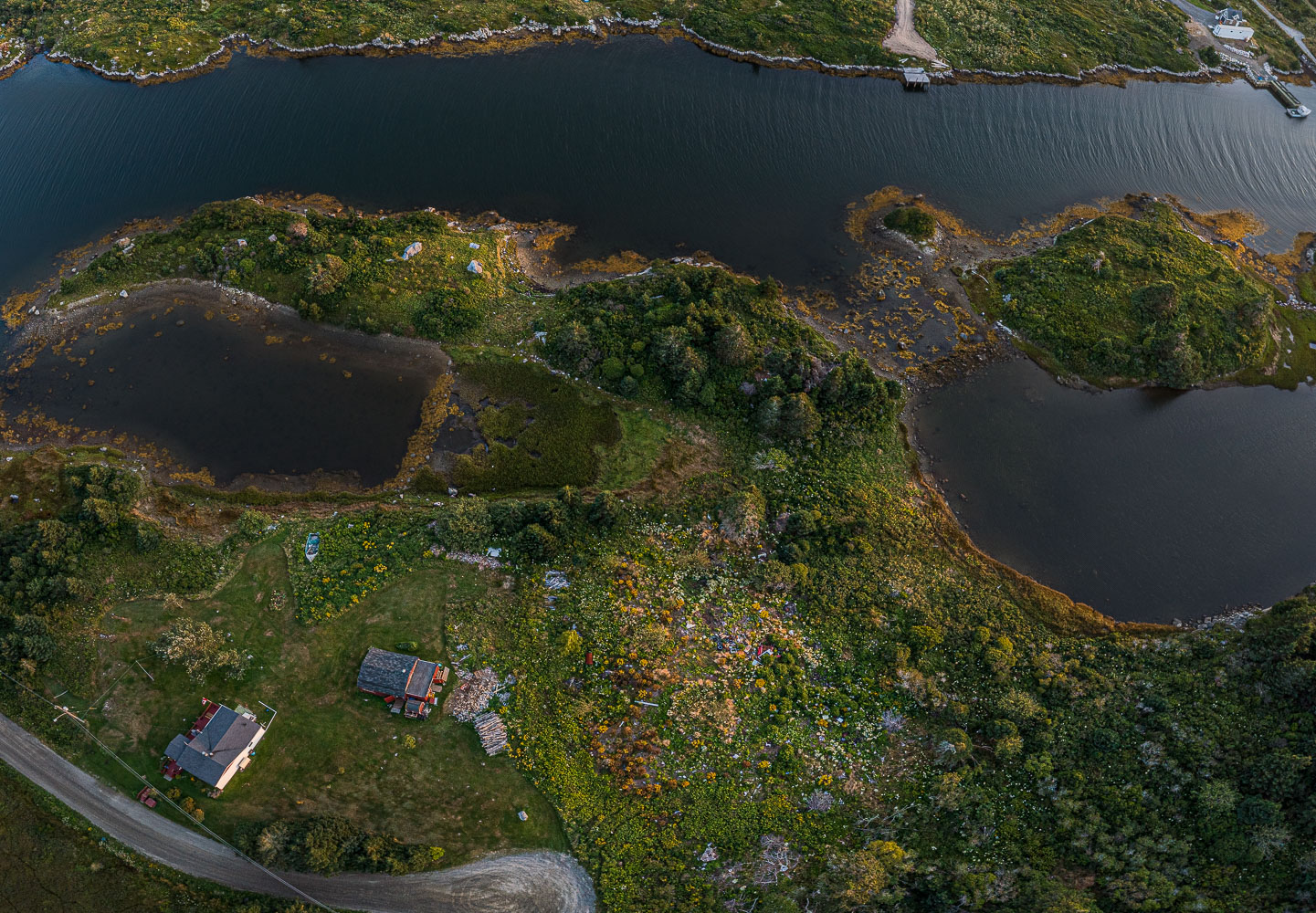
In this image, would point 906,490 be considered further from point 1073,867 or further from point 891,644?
point 1073,867

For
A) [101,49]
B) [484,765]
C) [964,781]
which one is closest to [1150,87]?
[964,781]

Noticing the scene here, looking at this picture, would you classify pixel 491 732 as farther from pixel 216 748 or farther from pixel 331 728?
pixel 216 748

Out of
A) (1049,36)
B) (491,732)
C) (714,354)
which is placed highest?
(1049,36)

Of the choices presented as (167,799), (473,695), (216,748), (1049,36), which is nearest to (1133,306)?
(1049,36)

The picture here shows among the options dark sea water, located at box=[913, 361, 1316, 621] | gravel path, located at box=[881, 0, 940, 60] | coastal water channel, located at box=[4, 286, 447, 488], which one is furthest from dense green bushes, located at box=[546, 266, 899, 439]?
gravel path, located at box=[881, 0, 940, 60]

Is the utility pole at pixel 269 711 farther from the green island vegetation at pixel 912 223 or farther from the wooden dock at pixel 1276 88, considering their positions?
the wooden dock at pixel 1276 88

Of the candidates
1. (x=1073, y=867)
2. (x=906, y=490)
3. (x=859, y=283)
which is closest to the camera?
(x=1073, y=867)

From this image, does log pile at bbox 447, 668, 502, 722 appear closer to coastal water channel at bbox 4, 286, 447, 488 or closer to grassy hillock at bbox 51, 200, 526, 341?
coastal water channel at bbox 4, 286, 447, 488
